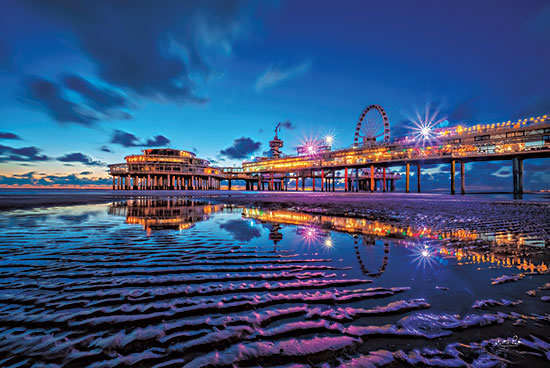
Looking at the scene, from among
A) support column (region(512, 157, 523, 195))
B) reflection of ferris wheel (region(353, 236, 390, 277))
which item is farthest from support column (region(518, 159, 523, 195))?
reflection of ferris wheel (region(353, 236, 390, 277))

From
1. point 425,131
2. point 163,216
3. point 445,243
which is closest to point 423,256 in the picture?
point 445,243

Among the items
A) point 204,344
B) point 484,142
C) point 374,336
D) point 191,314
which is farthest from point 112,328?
point 484,142

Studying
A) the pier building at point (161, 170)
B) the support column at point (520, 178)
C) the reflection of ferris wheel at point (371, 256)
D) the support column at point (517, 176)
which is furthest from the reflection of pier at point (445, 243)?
the pier building at point (161, 170)

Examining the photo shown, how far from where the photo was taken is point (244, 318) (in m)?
2.30

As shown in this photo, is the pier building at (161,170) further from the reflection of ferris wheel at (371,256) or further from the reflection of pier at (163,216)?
the reflection of ferris wheel at (371,256)

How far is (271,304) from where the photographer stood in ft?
8.68

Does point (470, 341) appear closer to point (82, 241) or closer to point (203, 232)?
point (203, 232)

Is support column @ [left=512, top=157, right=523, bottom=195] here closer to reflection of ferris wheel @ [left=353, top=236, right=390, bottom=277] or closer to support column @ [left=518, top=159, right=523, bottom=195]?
support column @ [left=518, top=159, right=523, bottom=195]

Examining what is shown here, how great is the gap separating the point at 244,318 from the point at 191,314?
59 centimetres
